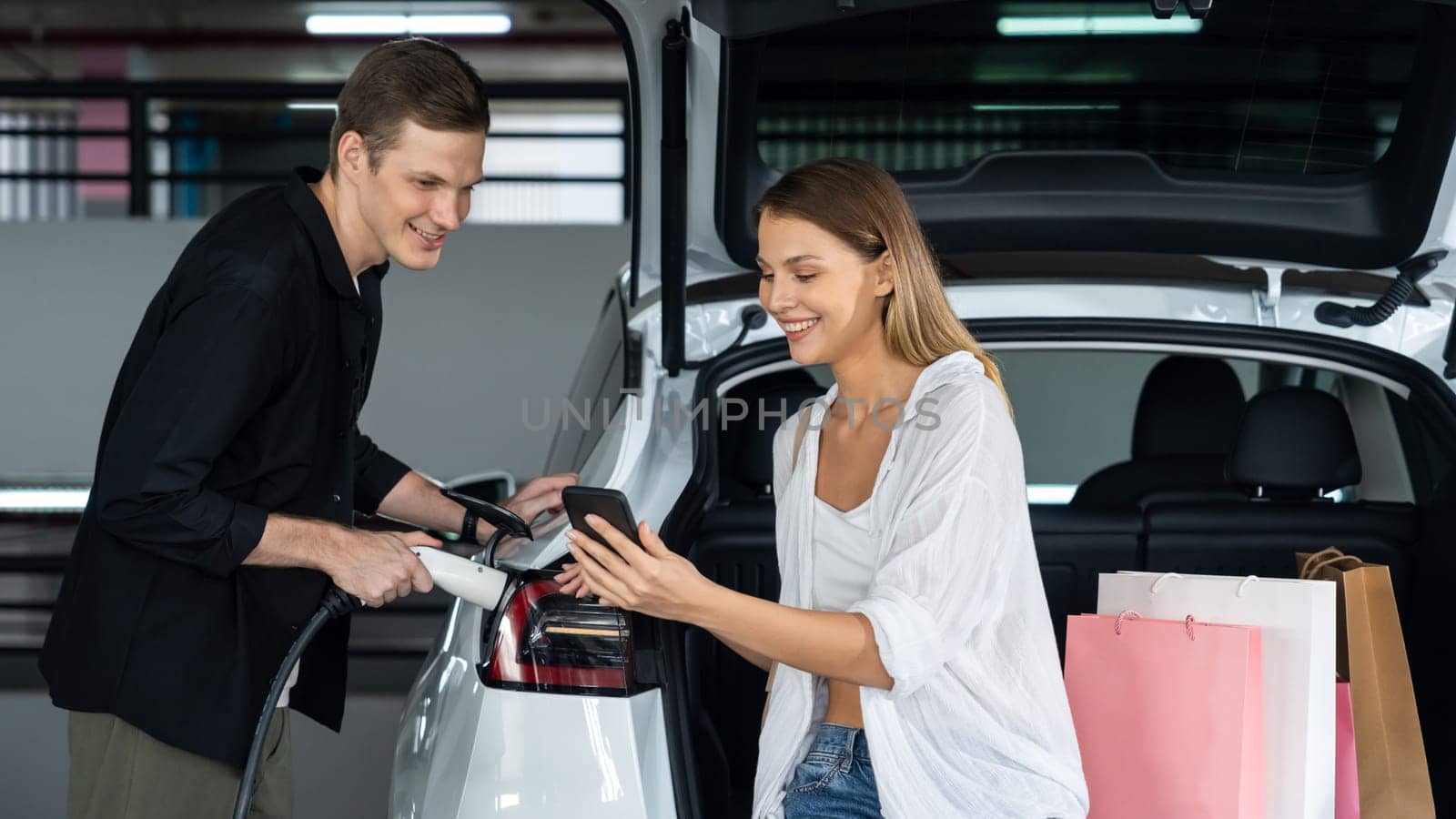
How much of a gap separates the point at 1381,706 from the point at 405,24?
12115mm

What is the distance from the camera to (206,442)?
183cm

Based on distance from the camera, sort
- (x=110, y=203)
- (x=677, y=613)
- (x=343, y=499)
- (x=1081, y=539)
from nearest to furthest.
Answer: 1. (x=677, y=613)
2. (x=343, y=499)
3. (x=1081, y=539)
4. (x=110, y=203)

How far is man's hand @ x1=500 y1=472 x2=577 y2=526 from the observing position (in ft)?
7.64

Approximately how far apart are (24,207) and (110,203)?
7.62ft

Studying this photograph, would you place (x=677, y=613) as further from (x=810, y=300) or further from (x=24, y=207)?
A: (x=24, y=207)

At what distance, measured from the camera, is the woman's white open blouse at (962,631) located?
1622mm

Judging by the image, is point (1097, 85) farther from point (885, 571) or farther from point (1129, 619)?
point (885, 571)

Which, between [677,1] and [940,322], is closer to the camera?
[940,322]

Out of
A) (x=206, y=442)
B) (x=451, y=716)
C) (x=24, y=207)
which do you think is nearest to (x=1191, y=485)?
(x=451, y=716)

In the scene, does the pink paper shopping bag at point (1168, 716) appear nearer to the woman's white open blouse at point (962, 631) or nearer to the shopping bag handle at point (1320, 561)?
→ the woman's white open blouse at point (962, 631)

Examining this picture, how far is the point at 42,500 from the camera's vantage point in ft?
18.9

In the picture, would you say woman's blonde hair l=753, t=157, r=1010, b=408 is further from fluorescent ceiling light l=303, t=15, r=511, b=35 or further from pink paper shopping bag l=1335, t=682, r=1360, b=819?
fluorescent ceiling light l=303, t=15, r=511, b=35

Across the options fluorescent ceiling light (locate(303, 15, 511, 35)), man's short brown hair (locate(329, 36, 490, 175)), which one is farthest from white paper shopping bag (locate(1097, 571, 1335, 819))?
fluorescent ceiling light (locate(303, 15, 511, 35))

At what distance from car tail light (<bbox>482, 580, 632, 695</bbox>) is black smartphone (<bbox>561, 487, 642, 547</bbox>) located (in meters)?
0.20
